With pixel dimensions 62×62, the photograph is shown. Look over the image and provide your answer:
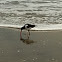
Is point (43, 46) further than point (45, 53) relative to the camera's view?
Yes

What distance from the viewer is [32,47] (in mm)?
11125

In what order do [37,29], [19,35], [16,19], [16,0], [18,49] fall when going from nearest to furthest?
[18,49] → [19,35] → [37,29] → [16,19] → [16,0]

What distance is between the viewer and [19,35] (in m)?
13.5

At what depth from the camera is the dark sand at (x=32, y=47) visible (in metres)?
9.62

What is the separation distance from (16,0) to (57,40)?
70.9 ft

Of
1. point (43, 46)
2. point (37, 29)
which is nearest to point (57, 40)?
point (43, 46)

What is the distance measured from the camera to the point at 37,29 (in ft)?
49.7

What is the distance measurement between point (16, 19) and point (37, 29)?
14.2 ft

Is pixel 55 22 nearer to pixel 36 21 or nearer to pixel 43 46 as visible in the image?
pixel 36 21

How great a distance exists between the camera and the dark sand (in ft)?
31.6

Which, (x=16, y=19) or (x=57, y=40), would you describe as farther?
(x=16, y=19)

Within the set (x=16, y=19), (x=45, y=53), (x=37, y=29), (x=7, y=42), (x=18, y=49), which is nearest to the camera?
(x=45, y=53)

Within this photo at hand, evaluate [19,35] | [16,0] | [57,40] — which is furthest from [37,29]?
[16,0]

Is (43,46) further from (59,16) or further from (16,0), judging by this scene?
(16,0)
